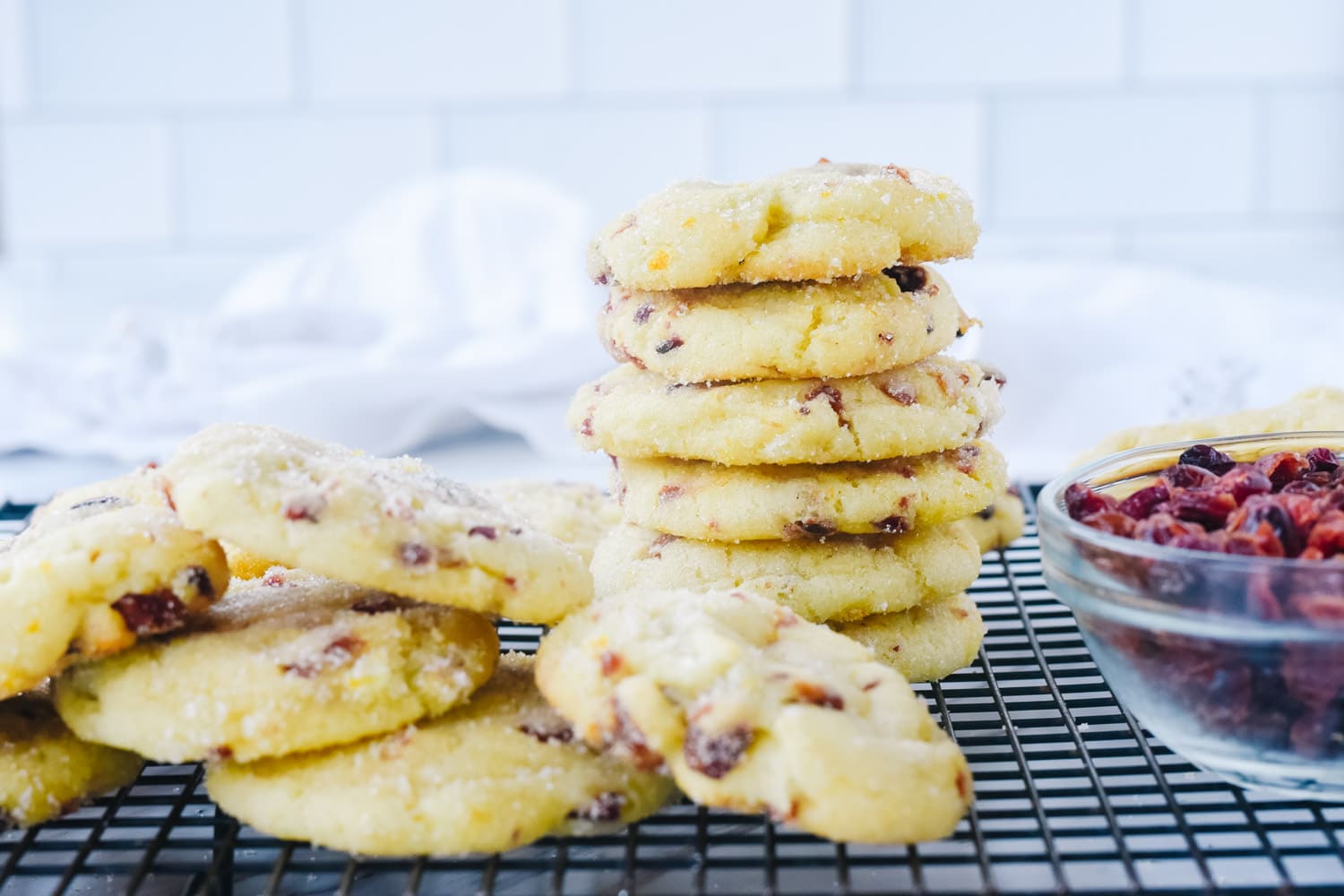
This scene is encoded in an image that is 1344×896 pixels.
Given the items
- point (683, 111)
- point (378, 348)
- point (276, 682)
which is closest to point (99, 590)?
point (276, 682)

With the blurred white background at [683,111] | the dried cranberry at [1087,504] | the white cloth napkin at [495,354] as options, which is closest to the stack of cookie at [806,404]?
the dried cranberry at [1087,504]

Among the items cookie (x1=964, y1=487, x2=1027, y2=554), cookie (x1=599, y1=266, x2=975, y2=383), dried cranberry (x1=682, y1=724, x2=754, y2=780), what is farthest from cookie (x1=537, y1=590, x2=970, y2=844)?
cookie (x1=964, y1=487, x2=1027, y2=554)

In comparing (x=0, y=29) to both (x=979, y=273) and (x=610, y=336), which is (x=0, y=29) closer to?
(x=979, y=273)

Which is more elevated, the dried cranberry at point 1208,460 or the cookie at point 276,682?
the dried cranberry at point 1208,460

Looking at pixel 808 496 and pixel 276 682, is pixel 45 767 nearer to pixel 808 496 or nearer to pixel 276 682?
pixel 276 682

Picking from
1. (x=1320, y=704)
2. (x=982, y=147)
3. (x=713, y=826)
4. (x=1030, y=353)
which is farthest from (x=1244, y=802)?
(x=982, y=147)

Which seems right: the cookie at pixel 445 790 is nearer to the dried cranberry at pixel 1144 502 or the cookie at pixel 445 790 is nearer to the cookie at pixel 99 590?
the cookie at pixel 99 590
